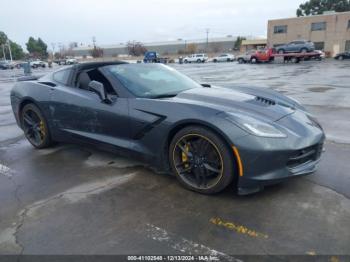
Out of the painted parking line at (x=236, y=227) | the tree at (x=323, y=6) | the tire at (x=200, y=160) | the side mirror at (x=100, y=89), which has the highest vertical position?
the tree at (x=323, y=6)

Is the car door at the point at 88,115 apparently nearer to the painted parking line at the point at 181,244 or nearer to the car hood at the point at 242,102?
the car hood at the point at 242,102

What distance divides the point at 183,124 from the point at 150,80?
1163 mm

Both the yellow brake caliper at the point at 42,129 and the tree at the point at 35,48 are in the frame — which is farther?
the tree at the point at 35,48

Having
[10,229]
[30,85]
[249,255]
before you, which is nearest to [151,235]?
[249,255]

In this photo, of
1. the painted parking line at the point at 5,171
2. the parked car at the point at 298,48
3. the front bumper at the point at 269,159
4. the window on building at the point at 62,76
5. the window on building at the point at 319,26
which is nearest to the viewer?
the front bumper at the point at 269,159

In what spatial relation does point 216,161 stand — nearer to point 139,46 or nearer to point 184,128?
point 184,128

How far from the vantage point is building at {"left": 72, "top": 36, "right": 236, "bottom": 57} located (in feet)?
326

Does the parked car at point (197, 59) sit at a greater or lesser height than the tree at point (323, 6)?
lesser

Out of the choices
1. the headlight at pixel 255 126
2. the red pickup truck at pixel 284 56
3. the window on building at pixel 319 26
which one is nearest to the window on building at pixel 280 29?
the window on building at pixel 319 26

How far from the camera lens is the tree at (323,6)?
66.4 metres

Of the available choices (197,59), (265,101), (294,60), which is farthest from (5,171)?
(197,59)

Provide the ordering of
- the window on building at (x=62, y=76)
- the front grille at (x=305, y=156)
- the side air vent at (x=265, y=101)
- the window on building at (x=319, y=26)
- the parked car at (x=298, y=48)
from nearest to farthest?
1. the front grille at (x=305, y=156)
2. the side air vent at (x=265, y=101)
3. the window on building at (x=62, y=76)
4. the parked car at (x=298, y=48)
5. the window on building at (x=319, y=26)

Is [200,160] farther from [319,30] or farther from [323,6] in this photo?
[323,6]

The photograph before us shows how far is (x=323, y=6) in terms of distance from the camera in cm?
6719
